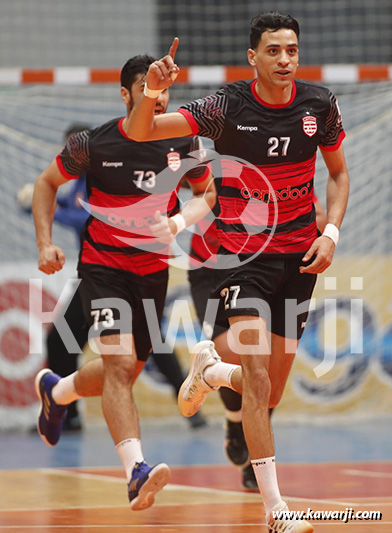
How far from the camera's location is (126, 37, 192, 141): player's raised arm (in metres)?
4.27

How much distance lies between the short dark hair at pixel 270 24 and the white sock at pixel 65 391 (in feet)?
8.01

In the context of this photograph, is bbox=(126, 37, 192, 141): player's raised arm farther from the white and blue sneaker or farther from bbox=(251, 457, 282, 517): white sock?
the white and blue sneaker

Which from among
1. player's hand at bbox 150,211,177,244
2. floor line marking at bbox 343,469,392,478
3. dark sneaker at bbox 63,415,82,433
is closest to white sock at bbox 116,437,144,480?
player's hand at bbox 150,211,177,244

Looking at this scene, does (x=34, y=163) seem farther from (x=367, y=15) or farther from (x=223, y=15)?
(x=367, y=15)

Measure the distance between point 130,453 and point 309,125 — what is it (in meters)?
1.80

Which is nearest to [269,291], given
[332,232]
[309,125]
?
[332,232]

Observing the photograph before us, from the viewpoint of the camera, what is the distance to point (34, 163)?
408 inches

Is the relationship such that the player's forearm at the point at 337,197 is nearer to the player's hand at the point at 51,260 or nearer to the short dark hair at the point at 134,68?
the short dark hair at the point at 134,68

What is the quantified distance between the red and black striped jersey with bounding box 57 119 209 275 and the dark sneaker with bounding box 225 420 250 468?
4.00ft

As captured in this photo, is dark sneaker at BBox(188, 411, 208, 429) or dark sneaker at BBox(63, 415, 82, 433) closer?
dark sneaker at BBox(63, 415, 82, 433)

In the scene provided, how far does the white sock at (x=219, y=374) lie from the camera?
16.3ft

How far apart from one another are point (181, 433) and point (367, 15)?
694cm

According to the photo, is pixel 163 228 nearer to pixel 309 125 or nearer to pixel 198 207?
pixel 198 207

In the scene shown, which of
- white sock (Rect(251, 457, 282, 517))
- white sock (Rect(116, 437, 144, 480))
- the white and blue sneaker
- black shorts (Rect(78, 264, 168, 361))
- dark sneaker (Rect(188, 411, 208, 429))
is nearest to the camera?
the white and blue sneaker
